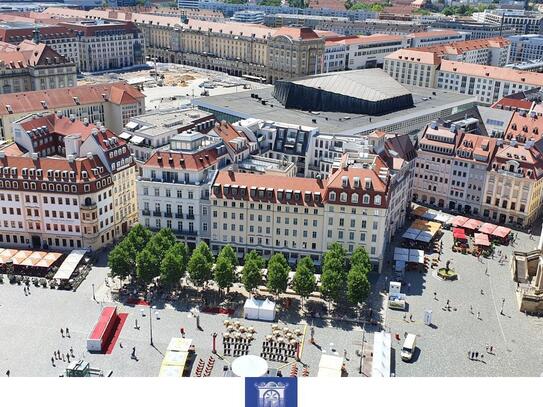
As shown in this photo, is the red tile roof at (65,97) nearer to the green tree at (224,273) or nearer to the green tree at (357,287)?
the green tree at (224,273)

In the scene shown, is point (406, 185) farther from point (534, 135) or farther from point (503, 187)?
point (534, 135)

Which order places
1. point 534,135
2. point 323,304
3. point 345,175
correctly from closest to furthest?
point 323,304, point 345,175, point 534,135

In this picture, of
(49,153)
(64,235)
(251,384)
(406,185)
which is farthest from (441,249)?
(251,384)

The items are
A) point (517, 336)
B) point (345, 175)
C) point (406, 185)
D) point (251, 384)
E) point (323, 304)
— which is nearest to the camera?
point (251, 384)

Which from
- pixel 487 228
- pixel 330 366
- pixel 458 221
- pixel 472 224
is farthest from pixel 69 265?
pixel 487 228

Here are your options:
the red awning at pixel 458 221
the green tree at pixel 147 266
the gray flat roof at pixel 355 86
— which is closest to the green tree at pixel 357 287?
the green tree at pixel 147 266

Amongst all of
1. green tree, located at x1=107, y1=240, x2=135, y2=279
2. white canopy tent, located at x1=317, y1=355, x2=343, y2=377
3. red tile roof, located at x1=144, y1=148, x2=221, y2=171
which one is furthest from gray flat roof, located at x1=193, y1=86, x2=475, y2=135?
white canopy tent, located at x1=317, y1=355, x2=343, y2=377

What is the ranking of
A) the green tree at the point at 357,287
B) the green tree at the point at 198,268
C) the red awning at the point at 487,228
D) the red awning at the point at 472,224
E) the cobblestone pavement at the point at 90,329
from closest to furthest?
the cobblestone pavement at the point at 90,329 → the green tree at the point at 357,287 → the green tree at the point at 198,268 → the red awning at the point at 487,228 → the red awning at the point at 472,224
